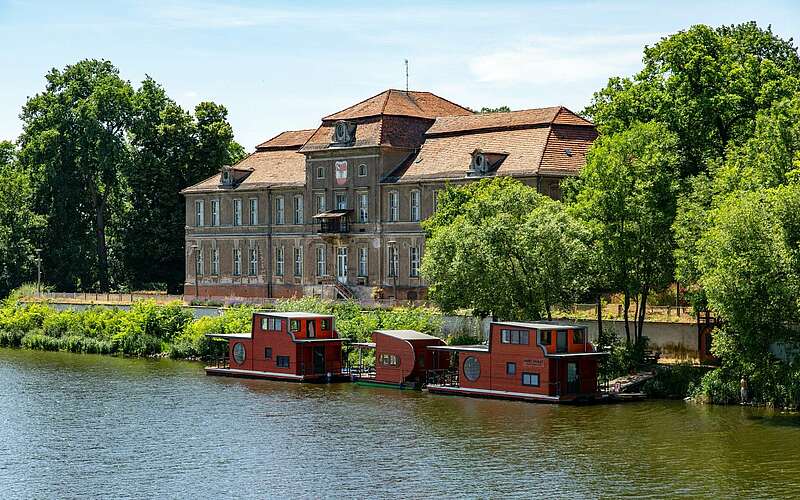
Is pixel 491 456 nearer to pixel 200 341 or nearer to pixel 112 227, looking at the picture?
pixel 200 341

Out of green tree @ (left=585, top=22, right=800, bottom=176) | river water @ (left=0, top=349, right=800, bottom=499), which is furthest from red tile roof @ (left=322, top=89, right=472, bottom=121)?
river water @ (left=0, top=349, right=800, bottom=499)

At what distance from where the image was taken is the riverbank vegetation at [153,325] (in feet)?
222

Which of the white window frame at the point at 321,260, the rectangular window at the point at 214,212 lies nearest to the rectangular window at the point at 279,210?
the white window frame at the point at 321,260

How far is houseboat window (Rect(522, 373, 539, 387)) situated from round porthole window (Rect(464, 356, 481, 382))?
224 cm

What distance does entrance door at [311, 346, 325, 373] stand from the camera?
62.2 m

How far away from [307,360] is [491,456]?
21.7 m

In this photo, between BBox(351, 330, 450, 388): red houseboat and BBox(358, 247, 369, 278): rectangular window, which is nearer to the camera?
BBox(351, 330, 450, 388): red houseboat

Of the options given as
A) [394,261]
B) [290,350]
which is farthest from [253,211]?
[290,350]

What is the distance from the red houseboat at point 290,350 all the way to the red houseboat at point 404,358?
2.93 m

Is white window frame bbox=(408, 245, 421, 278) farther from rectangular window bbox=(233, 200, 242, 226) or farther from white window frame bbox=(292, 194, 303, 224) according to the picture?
rectangular window bbox=(233, 200, 242, 226)

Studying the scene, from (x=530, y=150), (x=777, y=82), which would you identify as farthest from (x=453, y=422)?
(x=530, y=150)

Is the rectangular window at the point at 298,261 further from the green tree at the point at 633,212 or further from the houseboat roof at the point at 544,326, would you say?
the houseboat roof at the point at 544,326

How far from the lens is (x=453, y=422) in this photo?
159 feet

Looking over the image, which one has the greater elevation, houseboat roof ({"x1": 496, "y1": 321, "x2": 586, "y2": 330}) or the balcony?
the balcony
